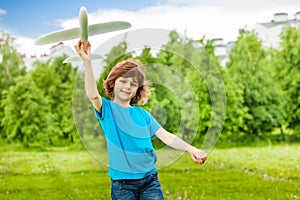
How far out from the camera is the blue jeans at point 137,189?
2.35 m

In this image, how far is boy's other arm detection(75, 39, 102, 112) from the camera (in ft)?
6.44

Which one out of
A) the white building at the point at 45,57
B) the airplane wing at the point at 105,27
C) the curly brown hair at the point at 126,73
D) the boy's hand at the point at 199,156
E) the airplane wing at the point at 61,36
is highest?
the airplane wing at the point at 105,27

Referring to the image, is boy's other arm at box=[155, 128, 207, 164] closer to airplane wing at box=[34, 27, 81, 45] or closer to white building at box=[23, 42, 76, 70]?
airplane wing at box=[34, 27, 81, 45]

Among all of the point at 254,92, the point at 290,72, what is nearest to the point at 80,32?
the point at 254,92

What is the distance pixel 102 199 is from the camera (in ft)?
15.4

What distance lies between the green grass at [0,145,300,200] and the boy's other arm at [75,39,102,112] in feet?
6.05

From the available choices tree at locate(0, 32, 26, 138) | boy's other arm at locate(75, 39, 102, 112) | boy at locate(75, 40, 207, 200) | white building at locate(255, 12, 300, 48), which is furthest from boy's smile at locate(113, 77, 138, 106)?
white building at locate(255, 12, 300, 48)

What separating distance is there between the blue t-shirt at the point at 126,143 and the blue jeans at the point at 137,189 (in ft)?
0.09

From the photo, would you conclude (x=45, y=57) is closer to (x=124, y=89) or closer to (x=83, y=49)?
(x=124, y=89)

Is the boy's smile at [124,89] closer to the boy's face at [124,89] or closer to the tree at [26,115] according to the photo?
the boy's face at [124,89]

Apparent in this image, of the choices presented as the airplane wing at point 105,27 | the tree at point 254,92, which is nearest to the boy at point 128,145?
the airplane wing at point 105,27

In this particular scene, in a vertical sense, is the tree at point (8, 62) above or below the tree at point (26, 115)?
above

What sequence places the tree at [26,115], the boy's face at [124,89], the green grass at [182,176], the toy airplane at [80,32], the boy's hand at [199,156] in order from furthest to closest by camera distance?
1. the tree at [26,115]
2. the green grass at [182,176]
3. the boy's face at [124,89]
4. the boy's hand at [199,156]
5. the toy airplane at [80,32]

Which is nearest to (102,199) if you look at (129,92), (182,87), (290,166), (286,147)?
(182,87)
